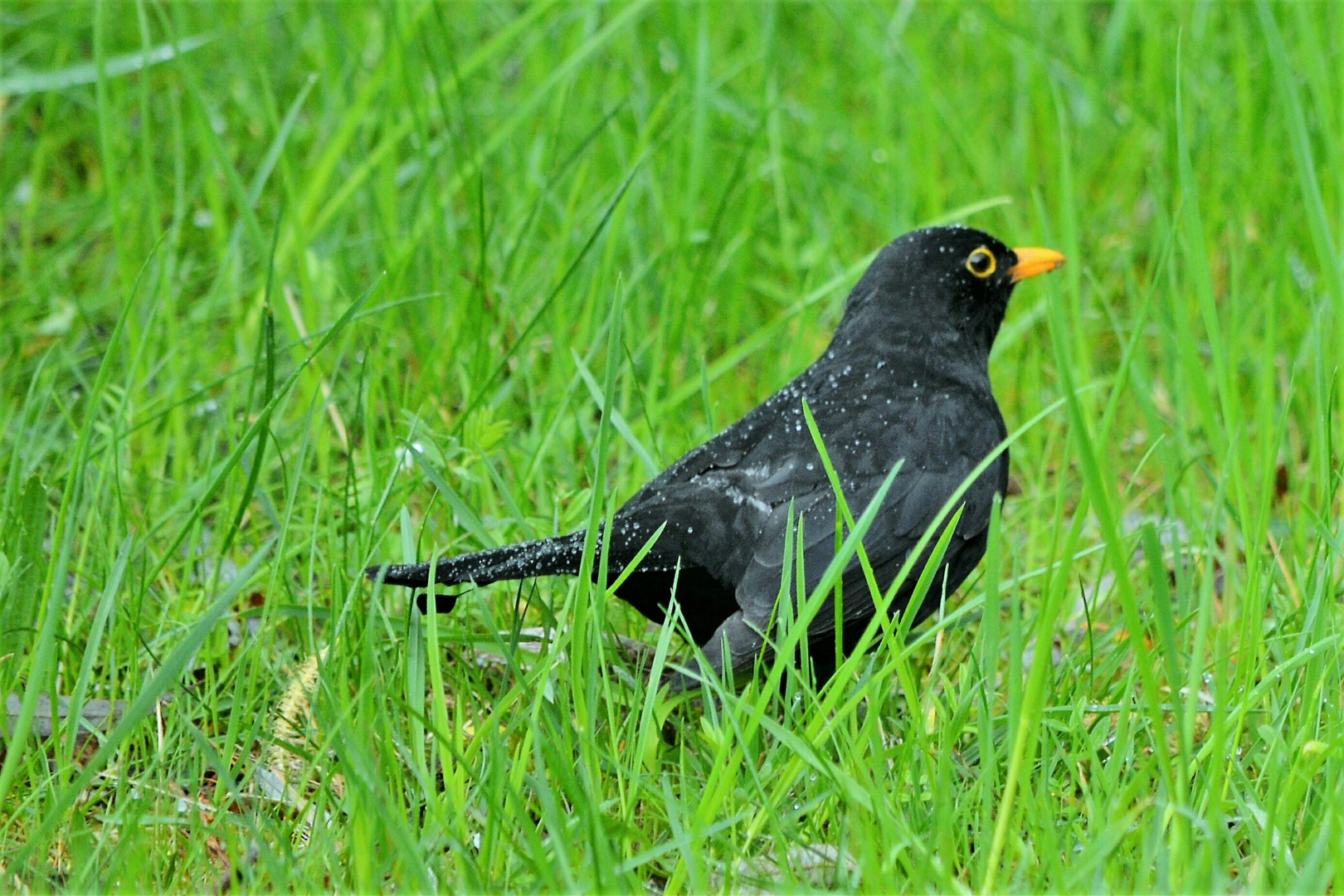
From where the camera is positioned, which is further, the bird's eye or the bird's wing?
the bird's eye

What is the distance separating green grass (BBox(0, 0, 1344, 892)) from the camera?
2.14 meters

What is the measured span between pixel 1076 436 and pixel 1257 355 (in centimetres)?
272

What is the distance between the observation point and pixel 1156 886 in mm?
1973

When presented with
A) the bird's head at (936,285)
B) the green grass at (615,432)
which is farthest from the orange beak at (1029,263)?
the green grass at (615,432)

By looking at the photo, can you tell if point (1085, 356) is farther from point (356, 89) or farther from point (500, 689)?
point (356, 89)

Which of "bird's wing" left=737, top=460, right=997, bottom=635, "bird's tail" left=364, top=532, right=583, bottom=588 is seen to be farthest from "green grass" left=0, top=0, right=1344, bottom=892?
"bird's wing" left=737, top=460, right=997, bottom=635

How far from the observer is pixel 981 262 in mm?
3555

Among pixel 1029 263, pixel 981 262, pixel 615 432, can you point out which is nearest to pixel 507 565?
pixel 615 432

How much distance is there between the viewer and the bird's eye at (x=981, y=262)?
353 cm

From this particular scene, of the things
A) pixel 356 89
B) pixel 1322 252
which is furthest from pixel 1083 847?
pixel 356 89

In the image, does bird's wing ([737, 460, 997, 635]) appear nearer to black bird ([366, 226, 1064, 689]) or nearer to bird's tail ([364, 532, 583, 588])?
black bird ([366, 226, 1064, 689])

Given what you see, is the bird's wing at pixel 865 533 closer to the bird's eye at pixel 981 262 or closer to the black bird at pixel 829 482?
the black bird at pixel 829 482

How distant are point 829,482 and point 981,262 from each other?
0.97 metres

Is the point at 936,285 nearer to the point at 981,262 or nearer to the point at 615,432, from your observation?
the point at 981,262
